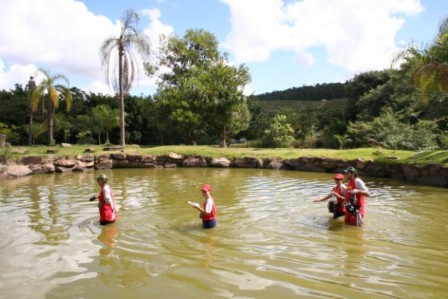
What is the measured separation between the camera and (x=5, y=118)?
38.6 m

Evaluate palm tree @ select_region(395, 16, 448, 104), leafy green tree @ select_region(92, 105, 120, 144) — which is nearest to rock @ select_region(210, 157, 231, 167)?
palm tree @ select_region(395, 16, 448, 104)

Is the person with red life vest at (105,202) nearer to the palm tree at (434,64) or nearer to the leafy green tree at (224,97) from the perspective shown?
the palm tree at (434,64)

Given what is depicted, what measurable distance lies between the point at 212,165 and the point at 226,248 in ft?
50.5

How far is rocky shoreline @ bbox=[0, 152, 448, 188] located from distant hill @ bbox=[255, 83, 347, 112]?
3745cm

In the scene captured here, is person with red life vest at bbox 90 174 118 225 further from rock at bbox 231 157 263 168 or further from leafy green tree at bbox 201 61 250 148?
leafy green tree at bbox 201 61 250 148

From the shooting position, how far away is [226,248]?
730 cm

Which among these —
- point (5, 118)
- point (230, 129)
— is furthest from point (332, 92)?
point (5, 118)

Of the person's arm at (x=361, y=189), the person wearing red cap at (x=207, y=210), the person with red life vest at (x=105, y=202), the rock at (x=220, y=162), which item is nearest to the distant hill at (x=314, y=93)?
the rock at (x=220, y=162)

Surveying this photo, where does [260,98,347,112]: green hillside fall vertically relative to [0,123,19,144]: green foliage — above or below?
above

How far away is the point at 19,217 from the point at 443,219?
995cm

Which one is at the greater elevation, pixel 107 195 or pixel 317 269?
pixel 107 195

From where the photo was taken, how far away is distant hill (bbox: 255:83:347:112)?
60.4m

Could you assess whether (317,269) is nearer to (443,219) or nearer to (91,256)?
(91,256)

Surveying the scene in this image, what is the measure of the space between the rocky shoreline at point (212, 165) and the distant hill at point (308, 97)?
37.5 m
